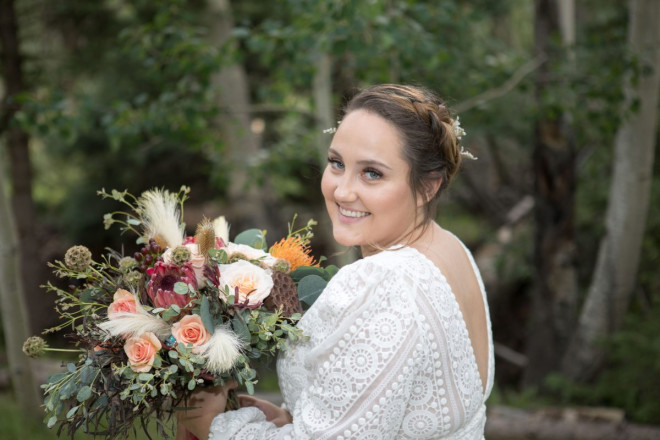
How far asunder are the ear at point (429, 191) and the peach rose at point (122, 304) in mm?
889

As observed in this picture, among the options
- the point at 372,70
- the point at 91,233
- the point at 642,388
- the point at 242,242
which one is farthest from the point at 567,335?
the point at 91,233

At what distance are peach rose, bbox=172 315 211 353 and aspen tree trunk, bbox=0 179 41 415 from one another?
114 inches

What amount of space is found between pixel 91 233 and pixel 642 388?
23.8 feet

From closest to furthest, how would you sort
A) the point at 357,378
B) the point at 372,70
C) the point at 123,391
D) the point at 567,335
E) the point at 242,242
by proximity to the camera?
the point at 357,378 < the point at 123,391 < the point at 242,242 < the point at 372,70 < the point at 567,335

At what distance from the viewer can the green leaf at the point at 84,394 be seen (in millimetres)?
1889

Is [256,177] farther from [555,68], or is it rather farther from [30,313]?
[30,313]

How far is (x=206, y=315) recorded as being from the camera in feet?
6.35

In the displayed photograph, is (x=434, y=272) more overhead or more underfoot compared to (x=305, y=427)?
more overhead

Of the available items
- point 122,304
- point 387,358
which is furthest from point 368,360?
point 122,304

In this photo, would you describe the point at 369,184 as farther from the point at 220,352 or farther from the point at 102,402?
the point at 102,402

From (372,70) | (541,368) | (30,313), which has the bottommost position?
(541,368)

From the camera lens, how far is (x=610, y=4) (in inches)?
345

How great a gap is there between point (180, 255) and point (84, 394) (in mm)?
460

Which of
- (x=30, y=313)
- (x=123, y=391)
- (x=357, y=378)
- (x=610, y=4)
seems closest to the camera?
(x=357, y=378)
